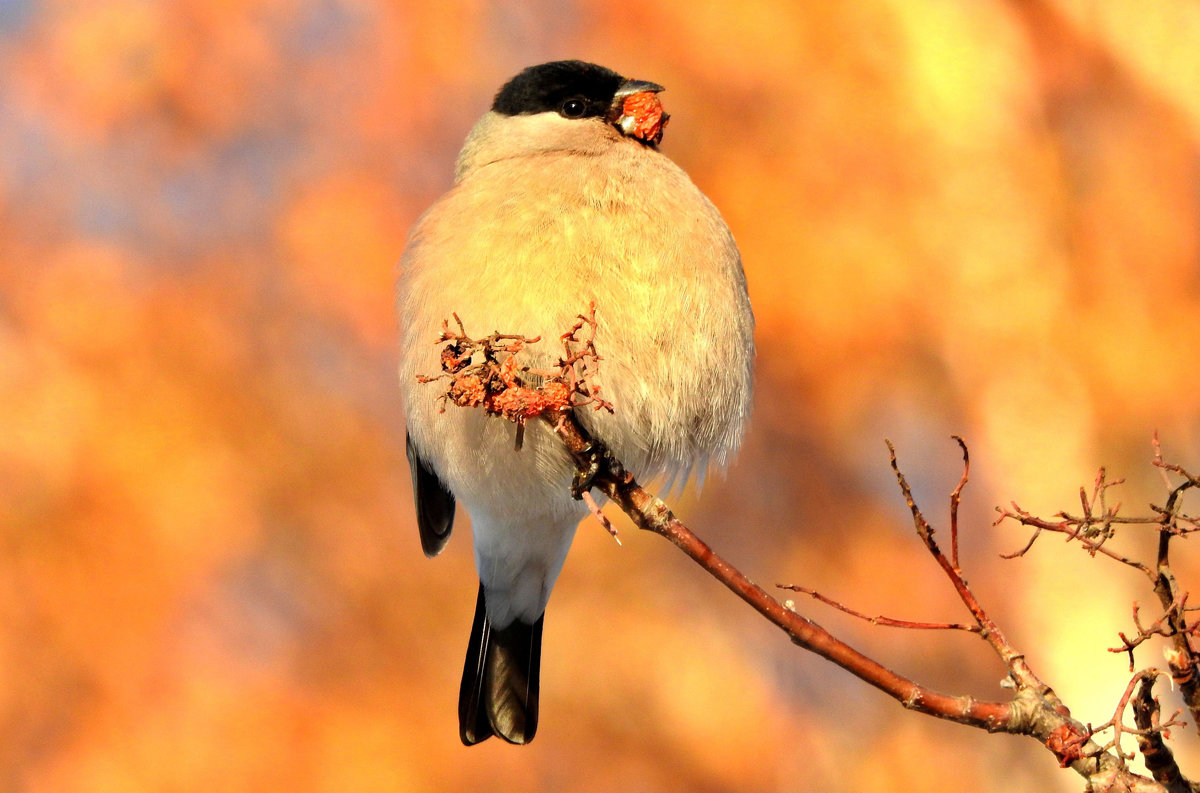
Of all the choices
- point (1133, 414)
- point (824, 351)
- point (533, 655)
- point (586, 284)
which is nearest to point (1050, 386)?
point (1133, 414)

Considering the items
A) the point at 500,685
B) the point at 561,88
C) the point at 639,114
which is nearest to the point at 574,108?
the point at 561,88

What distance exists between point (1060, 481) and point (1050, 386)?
37 centimetres

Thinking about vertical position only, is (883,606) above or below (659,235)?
above

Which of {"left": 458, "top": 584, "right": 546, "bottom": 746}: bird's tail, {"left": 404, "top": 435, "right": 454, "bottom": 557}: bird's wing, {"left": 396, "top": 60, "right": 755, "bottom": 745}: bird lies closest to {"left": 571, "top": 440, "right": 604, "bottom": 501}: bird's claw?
{"left": 396, "top": 60, "right": 755, "bottom": 745}: bird

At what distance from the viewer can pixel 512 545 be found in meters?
2.81

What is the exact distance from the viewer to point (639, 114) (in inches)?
105

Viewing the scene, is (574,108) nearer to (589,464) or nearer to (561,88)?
(561,88)

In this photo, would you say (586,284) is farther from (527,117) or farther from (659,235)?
(527,117)

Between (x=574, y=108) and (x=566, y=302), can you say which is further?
(x=574, y=108)

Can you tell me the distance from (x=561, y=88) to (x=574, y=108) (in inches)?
2.8

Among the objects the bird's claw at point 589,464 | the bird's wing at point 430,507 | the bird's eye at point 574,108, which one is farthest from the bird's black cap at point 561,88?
the bird's claw at point 589,464

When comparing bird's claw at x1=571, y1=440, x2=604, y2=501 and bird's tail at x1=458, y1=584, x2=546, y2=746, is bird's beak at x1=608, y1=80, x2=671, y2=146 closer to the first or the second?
bird's claw at x1=571, y1=440, x2=604, y2=501

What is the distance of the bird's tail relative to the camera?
2.84 meters

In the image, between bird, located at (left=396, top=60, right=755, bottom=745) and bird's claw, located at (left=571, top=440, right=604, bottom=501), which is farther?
bird, located at (left=396, top=60, right=755, bottom=745)
